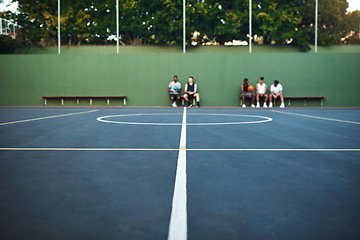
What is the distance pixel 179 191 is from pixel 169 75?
13401 millimetres

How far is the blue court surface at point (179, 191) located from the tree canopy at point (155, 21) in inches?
769

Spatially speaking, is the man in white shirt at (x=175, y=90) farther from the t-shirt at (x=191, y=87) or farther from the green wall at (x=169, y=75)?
the green wall at (x=169, y=75)

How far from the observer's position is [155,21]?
23.4 m

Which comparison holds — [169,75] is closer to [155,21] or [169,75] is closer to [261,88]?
[261,88]

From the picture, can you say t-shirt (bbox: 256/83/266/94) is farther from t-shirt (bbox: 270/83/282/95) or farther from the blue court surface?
the blue court surface

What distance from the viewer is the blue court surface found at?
1.66 m

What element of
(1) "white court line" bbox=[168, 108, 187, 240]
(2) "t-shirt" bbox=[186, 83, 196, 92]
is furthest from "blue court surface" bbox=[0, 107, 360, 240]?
(2) "t-shirt" bbox=[186, 83, 196, 92]

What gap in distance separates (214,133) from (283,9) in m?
21.7

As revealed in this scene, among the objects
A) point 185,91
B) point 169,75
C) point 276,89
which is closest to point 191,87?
point 185,91

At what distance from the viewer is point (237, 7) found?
945 inches

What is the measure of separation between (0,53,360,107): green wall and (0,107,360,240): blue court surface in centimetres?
1121

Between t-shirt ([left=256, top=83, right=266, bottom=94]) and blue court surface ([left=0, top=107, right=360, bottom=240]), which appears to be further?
t-shirt ([left=256, top=83, right=266, bottom=94])

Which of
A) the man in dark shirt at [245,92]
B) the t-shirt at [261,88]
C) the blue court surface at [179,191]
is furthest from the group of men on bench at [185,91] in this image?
the blue court surface at [179,191]

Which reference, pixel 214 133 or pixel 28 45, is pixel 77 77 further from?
pixel 214 133
